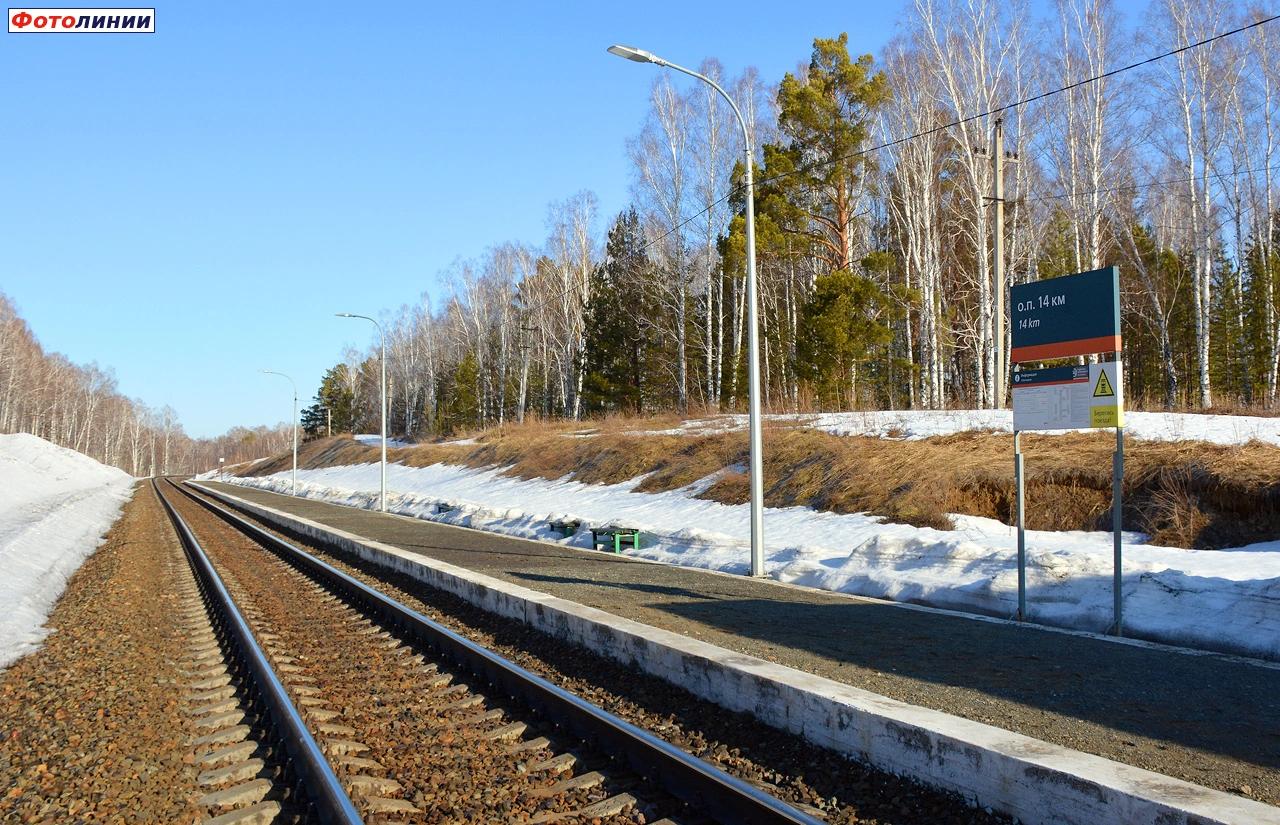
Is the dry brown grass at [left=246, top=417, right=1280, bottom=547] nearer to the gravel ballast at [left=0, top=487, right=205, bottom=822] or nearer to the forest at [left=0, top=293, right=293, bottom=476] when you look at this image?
the gravel ballast at [left=0, top=487, right=205, bottom=822]

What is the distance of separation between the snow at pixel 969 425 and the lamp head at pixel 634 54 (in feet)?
24.9

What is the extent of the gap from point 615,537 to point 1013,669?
10.6 m

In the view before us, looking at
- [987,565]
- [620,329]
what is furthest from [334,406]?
[987,565]

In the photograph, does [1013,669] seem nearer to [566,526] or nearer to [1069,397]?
[1069,397]

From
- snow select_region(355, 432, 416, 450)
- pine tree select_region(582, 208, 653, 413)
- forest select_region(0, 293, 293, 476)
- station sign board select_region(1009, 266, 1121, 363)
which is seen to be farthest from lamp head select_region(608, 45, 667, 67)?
forest select_region(0, 293, 293, 476)

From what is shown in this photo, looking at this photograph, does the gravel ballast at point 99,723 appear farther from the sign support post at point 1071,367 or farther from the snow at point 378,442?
the snow at point 378,442

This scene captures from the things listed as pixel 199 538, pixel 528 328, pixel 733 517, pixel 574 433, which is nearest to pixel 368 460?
pixel 528 328

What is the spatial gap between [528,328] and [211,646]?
51.2 metres

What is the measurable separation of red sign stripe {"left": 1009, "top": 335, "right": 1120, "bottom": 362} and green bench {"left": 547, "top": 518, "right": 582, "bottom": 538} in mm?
12150

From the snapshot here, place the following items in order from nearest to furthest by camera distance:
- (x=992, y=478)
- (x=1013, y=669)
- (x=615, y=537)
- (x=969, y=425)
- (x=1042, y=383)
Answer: (x=1013, y=669) → (x=1042, y=383) → (x=992, y=478) → (x=615, y=537) → (x=969, y=425)

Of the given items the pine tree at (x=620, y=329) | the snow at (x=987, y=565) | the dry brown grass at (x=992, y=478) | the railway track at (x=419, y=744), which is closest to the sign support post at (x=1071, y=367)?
the snow at (x=987, y=565)

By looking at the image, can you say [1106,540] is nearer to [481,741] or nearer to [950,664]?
[950,664]

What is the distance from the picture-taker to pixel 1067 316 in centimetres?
881

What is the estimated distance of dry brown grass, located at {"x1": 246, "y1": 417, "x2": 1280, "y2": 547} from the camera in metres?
12.0
